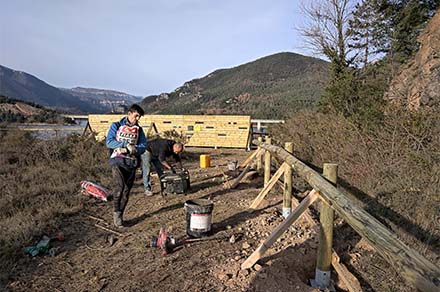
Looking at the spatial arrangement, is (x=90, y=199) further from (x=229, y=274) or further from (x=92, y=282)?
(x=229, y=274)

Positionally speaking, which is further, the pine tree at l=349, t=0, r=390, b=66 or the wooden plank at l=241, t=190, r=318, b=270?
the pine tree at l=349, t=0, r=390, b=66

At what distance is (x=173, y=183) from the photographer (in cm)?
691

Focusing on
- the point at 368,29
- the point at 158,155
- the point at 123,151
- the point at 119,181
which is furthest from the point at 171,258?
the point at 368,29

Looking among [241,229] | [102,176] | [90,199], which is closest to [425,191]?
[241,229]

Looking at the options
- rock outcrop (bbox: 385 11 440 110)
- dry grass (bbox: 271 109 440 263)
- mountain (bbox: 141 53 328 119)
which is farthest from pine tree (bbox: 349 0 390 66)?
mountain (bbox: 141 53 328 119)

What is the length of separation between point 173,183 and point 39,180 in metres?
3.81

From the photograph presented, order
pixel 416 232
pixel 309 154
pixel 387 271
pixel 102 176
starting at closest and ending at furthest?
pixel 387 271 < pixel 416 232 < pixel 309 154 < pixel 102 176

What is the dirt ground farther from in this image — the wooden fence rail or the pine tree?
the pine tree

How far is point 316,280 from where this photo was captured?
10.9 ft

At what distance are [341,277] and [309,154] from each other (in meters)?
4.90

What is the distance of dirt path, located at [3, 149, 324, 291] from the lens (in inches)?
132

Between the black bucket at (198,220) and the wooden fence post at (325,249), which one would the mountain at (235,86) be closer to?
the black bucket at (198,220)

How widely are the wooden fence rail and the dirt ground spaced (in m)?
1.04

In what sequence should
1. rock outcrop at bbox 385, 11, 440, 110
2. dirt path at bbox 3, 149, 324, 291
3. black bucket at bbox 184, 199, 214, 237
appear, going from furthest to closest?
1. rock outcrop at bbox 385, 11, 440, 110
2. black bucket at bbox 184, 199, 214, 237
3. dirt path at bbox 3, 149, 324, 291
